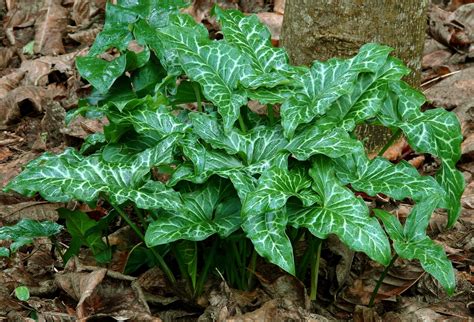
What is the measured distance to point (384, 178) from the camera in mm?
2225

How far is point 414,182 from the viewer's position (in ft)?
7.22

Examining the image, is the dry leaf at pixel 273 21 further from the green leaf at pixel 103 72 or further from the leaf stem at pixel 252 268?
the leaf stem at pixel 252 268

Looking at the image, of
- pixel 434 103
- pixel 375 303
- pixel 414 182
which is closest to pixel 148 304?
pixel 375 303

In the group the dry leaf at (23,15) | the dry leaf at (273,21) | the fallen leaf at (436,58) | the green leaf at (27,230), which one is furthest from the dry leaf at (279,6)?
the green leaf at (27,230)

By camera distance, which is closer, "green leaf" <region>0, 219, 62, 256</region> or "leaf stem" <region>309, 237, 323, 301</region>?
"leaf stem" <region>309, 237, 323, 301</region>

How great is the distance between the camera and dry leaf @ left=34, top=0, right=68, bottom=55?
4.58m

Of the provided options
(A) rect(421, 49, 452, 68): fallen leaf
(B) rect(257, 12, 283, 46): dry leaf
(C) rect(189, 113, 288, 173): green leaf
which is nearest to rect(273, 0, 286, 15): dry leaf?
(B) rect(257, 12, 283, 46): dry leaf

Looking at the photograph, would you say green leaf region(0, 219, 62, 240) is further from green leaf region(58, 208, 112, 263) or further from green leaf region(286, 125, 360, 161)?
green leaf region(286, 125, 360, 161)

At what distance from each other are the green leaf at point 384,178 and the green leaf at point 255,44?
315mm

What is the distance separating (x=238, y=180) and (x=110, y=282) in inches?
21.5

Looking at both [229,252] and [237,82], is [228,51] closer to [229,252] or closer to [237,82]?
[237,82]

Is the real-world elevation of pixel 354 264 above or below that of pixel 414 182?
below

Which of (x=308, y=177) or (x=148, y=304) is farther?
(x=148, y=304)

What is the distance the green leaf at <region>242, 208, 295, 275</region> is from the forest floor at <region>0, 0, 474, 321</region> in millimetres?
294
